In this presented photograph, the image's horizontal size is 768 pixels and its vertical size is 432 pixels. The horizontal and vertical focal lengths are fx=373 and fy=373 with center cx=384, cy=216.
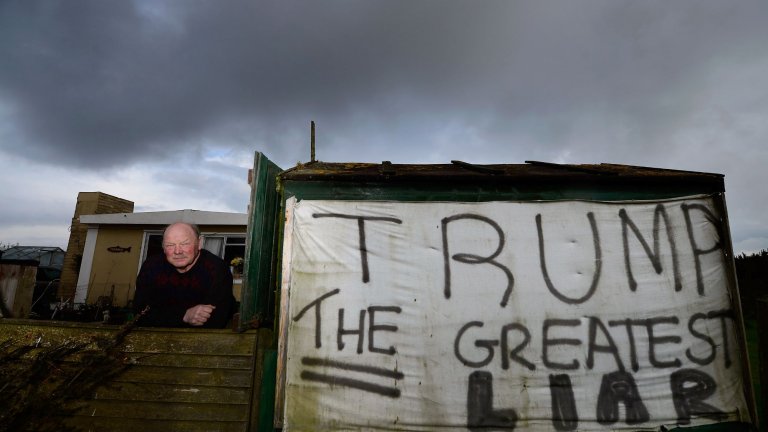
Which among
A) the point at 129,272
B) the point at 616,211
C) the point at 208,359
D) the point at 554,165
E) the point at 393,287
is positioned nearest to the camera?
the point at 208,359

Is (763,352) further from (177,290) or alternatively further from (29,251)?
(29,251)

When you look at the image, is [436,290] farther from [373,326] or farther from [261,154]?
[261,154]

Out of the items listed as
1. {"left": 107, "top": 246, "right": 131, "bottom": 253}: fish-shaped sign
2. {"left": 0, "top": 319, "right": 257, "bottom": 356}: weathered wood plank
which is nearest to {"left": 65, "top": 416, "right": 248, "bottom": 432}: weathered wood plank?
{"left": 0, "top": 319, "right": 257, "bottom": 356}: weathered wood plank

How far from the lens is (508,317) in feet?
10.7

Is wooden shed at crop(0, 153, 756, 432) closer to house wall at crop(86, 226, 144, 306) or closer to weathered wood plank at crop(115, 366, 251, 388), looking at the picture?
weathered wood plank at crop(115, 366, 251, 388)

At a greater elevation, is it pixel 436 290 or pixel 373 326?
pixel 436 290

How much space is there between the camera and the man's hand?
3.34m

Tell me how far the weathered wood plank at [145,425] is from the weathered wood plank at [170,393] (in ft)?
0.53

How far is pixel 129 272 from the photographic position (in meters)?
10.9

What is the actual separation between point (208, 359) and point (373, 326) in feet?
4.52

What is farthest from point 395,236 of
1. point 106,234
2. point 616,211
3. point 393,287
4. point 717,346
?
point 106,234

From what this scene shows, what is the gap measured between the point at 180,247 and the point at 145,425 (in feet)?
5.02

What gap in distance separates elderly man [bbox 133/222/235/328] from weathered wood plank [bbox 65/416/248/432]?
82cm

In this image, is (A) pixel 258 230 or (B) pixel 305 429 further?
(A) pixel 258 230
